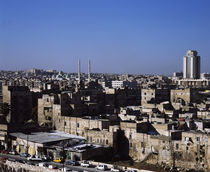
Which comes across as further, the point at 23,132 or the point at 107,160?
the point at 23,132

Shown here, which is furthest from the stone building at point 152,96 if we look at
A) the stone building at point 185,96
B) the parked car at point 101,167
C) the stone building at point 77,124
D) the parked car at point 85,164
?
the parked car at point 101,167

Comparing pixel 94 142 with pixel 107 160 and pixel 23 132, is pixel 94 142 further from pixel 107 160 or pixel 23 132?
pixel 23 132

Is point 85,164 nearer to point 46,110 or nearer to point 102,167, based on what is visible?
point 102,167

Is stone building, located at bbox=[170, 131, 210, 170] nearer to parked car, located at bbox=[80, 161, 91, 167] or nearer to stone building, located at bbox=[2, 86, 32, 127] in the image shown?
parked car, located at bbox=[80, 161, 91, 167]

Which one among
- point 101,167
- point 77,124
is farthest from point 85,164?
point 77,124

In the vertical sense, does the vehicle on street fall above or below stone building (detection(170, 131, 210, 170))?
below

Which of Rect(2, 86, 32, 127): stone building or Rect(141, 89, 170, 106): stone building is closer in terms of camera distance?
Rect(2, 86, 32, 127): stone building

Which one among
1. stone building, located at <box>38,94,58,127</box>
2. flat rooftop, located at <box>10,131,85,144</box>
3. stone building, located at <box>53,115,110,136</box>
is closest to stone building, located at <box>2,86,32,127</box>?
stone building, located at <box>38,94,58,127</box>

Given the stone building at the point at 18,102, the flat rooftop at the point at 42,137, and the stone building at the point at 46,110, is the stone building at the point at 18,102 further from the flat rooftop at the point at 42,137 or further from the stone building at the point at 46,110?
the flat rooftop at the point at 42,137

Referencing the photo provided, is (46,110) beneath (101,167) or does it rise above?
above

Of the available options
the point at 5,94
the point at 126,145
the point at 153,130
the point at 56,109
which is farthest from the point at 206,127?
the point at 5,94

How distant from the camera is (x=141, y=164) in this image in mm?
38438

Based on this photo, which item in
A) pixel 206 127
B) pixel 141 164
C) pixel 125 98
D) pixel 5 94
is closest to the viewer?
pixel 141 164

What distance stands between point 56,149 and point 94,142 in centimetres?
494
